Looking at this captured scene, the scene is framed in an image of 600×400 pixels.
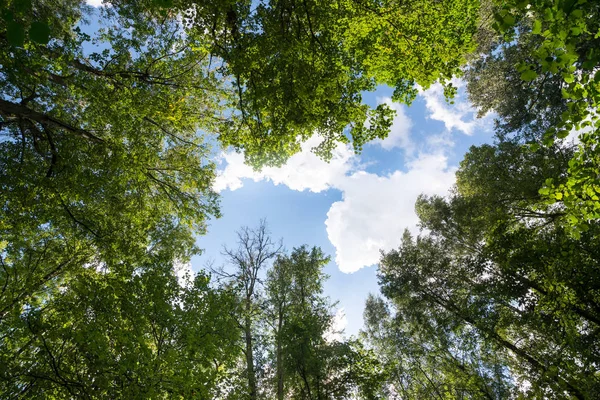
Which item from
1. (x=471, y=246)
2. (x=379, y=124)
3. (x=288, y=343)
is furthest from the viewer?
(x=471, y=246)

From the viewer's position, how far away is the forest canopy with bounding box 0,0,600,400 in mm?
6023

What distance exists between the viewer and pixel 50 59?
25.8 feet

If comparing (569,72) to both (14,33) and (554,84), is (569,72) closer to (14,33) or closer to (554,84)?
(14,33)

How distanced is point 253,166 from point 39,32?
8.20 m

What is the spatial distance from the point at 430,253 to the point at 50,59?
19.2m

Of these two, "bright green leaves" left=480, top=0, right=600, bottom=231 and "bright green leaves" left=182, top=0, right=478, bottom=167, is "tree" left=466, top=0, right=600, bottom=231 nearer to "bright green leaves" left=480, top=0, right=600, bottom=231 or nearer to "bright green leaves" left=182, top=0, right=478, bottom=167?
"bright green leaves" left=480, top=0, right=600, bottom=231

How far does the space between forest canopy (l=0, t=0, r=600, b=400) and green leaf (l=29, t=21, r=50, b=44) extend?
1 centimetres

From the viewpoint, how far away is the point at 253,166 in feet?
32.0

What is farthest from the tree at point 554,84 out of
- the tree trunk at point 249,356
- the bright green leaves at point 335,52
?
the tree trunk at point 249,356

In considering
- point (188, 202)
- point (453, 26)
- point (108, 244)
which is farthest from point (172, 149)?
point (453, 26)

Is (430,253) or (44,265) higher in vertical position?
(430,253)

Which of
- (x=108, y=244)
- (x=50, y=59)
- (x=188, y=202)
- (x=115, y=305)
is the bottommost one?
(x=115, y=305)

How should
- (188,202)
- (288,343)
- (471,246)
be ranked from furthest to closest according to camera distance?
(471,246)
(188,202)
(288,343)

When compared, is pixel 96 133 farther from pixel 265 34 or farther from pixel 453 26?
pixel 453 26
